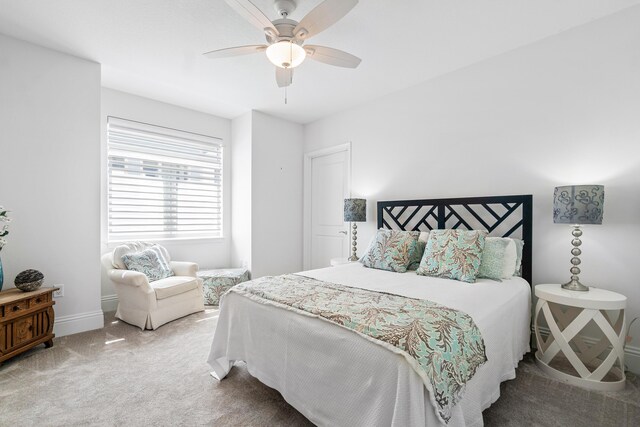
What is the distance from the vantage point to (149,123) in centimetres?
382

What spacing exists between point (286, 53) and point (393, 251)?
73.3 inches

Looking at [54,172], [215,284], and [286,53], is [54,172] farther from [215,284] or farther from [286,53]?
[286,53]

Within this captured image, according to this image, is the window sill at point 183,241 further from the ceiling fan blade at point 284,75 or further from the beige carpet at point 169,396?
the ceiling fan blade at point 284,75

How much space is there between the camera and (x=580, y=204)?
2031 mm

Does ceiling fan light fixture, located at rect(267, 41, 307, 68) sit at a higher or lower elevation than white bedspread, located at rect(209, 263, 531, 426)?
higher

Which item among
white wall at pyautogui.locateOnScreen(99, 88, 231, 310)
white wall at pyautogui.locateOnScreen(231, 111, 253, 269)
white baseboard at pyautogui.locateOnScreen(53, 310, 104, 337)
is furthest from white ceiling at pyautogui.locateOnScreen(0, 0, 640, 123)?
white baseboard at pyautogui.locateOnScreen(53, 310, 104, 337)

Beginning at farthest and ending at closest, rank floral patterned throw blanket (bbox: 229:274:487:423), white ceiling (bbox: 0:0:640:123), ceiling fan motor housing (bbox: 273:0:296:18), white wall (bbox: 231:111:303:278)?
white wall (bbox: 231:111:303:278) → white ceiling (bbox: 0:0:640:123) → ceiling fan motor housing (bbox: 273:0:296:18) → floral patterned throw blanket (bbox: 229:274:487:423)

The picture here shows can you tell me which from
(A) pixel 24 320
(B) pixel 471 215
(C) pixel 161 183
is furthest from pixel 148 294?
(B) pixel 471 215

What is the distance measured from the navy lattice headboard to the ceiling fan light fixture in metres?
2.05

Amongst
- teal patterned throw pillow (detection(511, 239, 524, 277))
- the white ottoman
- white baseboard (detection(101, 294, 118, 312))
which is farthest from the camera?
the white ottoman

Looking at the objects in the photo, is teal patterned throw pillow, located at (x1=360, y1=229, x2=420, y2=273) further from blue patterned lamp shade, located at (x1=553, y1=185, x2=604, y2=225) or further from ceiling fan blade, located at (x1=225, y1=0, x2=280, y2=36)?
ceiling fan blade, located at (x1=225, y1=0, x2=280, y2=36)

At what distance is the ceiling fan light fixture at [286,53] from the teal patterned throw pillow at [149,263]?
2.60 m

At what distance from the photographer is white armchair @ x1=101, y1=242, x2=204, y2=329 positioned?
2.90 m

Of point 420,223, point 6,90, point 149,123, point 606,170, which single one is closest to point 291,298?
point 420,223
